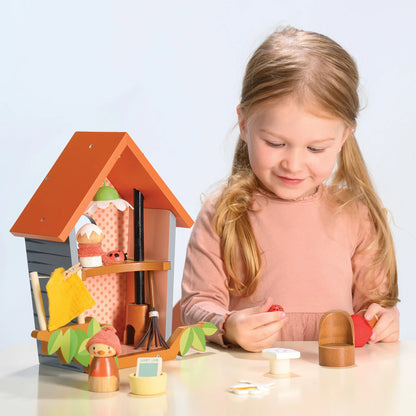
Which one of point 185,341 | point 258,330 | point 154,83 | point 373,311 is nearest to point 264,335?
point 258,330

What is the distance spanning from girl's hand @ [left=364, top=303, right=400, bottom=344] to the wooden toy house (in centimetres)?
33

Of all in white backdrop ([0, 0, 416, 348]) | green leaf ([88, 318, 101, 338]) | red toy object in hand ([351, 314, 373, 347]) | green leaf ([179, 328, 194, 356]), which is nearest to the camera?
green leaf ([88, 318, 101, 338])

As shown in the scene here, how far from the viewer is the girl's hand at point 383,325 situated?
1.15 meters

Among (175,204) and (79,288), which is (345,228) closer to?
(175,204)

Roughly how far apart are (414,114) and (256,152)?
1.59m

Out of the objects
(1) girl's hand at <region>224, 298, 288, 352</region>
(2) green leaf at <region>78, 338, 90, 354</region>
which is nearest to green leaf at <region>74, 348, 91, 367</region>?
(2) green leaf at <region>78, 338, 90, 354</region>

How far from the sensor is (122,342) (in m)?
1.08

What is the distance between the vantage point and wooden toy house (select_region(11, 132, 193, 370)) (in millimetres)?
962

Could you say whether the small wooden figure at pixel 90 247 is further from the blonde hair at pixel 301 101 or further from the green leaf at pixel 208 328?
the blonde hair at pixel 301 101

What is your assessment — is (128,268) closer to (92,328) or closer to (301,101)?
(92,328)

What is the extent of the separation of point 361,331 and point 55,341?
1.55 ft

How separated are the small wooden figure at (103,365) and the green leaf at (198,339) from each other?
15 cm

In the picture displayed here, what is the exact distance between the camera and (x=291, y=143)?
46.3 inches

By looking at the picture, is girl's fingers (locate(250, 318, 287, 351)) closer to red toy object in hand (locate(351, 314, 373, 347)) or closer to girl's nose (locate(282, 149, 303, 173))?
red toy object in hand (locate(351, 314, 373, 347))
